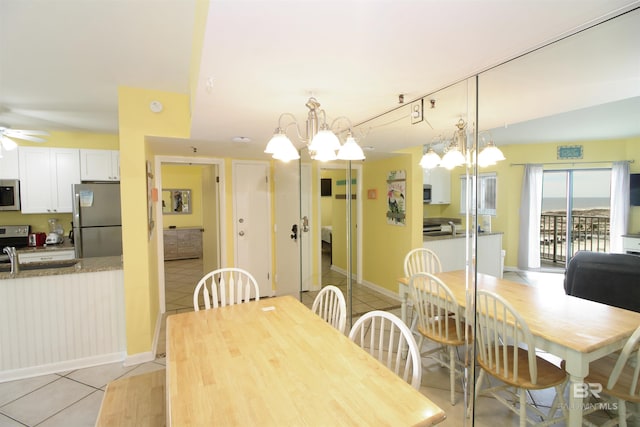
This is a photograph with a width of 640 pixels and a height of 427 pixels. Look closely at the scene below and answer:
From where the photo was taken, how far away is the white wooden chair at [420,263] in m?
2.38

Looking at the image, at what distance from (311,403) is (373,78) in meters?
1.60

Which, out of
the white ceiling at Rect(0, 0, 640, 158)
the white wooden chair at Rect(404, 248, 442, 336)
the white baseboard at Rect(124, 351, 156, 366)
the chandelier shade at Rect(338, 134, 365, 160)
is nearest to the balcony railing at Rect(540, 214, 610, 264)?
the white ceiling at Rect(0, 0, 640, 158)

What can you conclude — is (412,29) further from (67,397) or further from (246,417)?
(67,397)

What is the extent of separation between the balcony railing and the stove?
5770 millimetres

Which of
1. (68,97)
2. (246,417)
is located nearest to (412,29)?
(246,417)

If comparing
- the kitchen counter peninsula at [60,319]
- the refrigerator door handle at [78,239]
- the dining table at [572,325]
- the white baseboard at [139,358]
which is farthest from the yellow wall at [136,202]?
the dining table at [572,325]

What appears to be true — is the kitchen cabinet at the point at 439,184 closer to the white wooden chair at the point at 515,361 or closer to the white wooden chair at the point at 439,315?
the white wooden chair at the point at 439,315

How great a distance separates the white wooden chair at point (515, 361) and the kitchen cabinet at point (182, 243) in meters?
6.50

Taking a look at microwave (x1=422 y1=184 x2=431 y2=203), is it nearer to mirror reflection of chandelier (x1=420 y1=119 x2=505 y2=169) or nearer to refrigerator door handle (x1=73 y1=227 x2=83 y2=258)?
mirror reflection of chandelier (x1=420 y1=119 x2=505 y2=169)

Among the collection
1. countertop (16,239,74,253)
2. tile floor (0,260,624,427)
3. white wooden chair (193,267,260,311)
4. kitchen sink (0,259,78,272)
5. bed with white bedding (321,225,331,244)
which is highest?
bed with white bedding (321,225,331,244)

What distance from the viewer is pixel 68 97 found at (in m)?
2.83

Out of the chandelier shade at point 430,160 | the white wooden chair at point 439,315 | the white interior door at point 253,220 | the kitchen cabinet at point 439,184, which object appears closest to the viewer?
the white wooden chair at point 439,315

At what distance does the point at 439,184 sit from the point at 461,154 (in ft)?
1.02

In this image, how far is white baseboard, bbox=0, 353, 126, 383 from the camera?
2.46m
